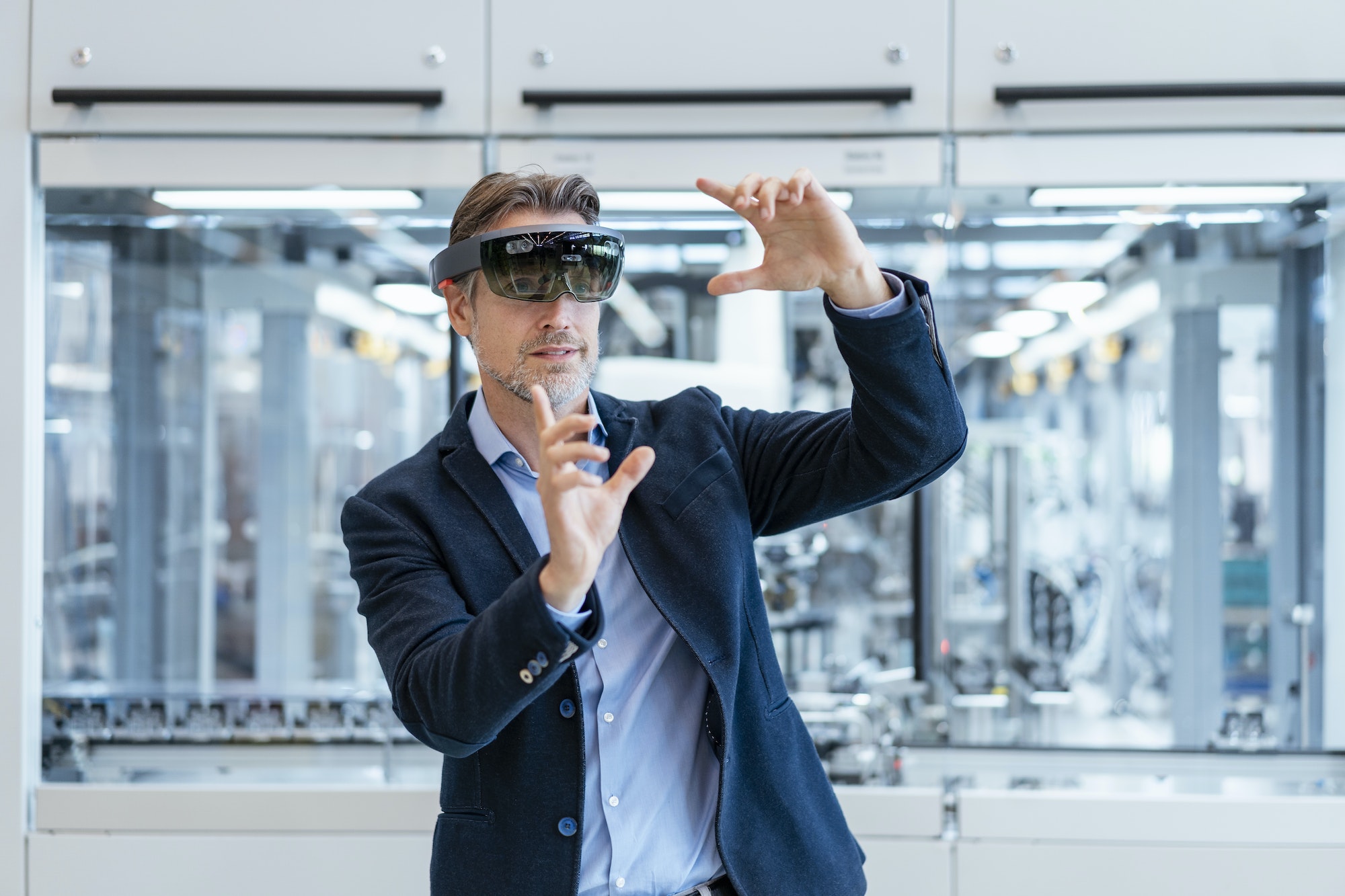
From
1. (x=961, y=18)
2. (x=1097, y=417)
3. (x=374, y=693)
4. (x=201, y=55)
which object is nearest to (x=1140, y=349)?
(x=1097, y=417)

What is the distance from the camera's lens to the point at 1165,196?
2527 millimetres

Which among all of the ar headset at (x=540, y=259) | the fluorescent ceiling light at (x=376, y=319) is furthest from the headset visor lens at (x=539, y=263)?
the fluorescent ceiling light at (x=376, y=319)

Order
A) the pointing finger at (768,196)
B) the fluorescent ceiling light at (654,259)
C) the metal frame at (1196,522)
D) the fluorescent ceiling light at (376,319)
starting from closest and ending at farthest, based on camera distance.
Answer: the pointing finger at (768,196) → the fluorescent ceiling light at (654,259) → the metal frame at (1196,522) → the fluorescent ceiling light at (376,319)

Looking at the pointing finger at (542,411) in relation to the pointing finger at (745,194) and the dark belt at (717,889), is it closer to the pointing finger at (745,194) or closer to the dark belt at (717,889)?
the pointing finger at (745,194)

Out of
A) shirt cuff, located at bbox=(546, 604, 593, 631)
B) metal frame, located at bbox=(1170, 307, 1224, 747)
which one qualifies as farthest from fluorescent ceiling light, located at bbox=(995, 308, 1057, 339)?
shirt cuff, located at bbox=(546, 604, 593, 631)

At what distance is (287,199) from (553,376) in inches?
54.9

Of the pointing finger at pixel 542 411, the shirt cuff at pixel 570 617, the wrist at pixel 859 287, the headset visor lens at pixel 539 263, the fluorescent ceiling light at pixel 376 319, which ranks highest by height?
the fluorescent ceiling light at pixel 376 319

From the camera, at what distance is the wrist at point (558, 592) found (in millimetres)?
1181

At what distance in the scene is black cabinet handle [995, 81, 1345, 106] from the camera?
233cm

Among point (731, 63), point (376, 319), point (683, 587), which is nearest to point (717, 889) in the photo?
point (683, 587)

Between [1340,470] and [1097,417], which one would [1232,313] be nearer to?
[1340,470]

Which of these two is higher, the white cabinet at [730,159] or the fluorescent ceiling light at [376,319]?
the white cabinet at [730,159]

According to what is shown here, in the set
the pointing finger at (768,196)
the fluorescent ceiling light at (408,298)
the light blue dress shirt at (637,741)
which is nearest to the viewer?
the pointing finger at (768,196)

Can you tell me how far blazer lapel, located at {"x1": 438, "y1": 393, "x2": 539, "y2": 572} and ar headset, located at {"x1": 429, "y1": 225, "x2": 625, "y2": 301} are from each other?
9.1 inches
